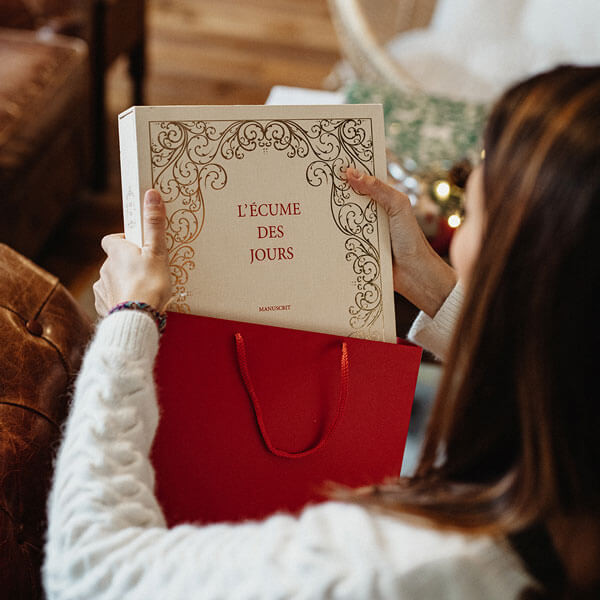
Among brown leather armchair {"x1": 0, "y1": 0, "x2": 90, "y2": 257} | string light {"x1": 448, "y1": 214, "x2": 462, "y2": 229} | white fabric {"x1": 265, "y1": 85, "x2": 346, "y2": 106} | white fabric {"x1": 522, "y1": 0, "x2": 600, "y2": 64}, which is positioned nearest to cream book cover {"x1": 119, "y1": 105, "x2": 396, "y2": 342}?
white fabric {"x1": 265, "y1": 85, "x2": 346, "y2": 106}

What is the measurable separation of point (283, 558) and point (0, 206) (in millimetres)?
1189

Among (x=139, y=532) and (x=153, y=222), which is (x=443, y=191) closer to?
(x=153, y=222)

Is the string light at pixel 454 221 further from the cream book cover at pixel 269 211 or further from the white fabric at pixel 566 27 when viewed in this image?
the white fabric at pixel 566 27

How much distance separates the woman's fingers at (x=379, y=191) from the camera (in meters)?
0.71

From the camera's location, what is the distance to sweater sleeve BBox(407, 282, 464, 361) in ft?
2.60

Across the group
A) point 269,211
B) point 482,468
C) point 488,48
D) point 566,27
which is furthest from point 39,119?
point 566,27

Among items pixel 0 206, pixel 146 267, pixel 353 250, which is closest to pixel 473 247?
pixel 353 250

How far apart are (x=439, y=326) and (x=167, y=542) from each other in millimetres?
424

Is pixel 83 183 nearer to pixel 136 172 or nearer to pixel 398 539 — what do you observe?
pixel 136 172

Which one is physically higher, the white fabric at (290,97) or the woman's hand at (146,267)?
the white fabric at (290,97)

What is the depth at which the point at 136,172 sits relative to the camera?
65 centimetres

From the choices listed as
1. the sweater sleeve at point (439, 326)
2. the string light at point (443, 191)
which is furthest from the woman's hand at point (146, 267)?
the string light at point (443, 191)

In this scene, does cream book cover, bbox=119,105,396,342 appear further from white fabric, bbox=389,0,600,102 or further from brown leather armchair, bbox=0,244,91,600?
white fabric, bbox=389,0,600,102

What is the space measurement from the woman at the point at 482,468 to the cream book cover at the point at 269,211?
0.16 m
